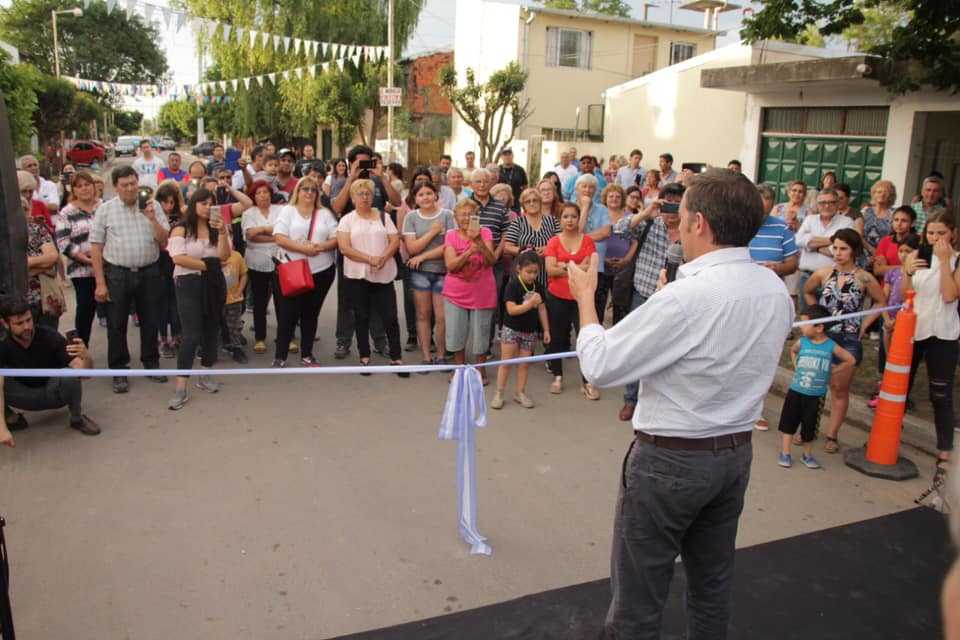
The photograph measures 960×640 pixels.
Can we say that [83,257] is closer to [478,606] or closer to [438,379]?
[438,379]

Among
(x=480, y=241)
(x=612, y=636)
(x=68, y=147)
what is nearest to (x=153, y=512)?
(x=612, y=636)

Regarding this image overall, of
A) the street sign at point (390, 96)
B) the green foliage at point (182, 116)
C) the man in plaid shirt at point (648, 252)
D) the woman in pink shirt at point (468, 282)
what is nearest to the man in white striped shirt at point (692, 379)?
the man in plaid shirt at point (648, 252)

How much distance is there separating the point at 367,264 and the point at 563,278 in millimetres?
1891

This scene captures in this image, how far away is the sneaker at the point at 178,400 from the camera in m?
6.27

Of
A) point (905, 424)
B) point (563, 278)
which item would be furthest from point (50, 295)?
point (905, 424)

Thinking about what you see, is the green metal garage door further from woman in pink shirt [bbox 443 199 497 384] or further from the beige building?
the beige building

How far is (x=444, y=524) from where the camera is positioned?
14.7 ft

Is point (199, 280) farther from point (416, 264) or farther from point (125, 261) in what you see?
point (416, 264)

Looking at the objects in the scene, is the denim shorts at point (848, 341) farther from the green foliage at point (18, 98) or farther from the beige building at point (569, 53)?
the beige building at point (569, 53)

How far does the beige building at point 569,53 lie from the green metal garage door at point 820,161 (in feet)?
41.8

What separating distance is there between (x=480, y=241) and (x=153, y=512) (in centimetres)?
356

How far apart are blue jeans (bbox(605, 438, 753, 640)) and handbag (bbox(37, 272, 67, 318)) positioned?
546cm

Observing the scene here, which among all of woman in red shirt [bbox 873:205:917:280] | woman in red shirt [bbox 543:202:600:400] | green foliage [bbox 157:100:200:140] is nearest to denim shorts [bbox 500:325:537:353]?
woman in red shirt [bbox 543:202:600:400]

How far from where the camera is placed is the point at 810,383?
5324mm
